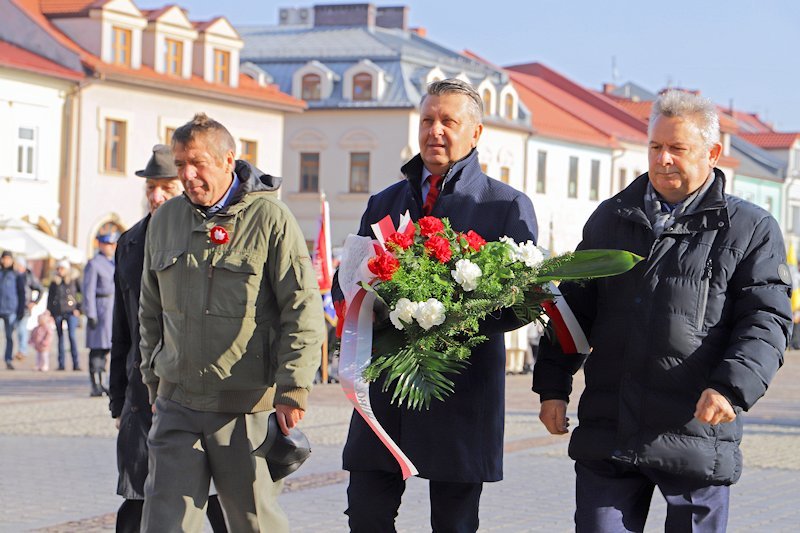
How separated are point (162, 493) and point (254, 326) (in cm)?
71

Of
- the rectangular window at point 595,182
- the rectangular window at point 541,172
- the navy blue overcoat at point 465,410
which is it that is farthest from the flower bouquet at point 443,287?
the rectangular window at point 595,182

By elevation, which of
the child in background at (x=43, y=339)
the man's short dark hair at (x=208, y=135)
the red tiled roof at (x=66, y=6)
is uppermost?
the red tiled roof at (x=66, y=6)

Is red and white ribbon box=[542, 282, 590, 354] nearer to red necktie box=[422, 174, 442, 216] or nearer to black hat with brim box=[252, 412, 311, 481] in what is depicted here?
red necktie box=[422, 174, 442, 216]

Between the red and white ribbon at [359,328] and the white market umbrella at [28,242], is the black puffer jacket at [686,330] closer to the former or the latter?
the red and white ribbon at [359,328]

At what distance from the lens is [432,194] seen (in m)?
5.62

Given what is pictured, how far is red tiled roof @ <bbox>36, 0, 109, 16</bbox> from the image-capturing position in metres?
45.6

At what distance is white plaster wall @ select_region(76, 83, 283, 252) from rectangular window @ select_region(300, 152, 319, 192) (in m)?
8.65

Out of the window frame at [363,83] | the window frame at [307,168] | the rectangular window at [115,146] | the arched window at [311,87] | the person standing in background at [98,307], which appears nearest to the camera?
the person standing in background at [98,307]

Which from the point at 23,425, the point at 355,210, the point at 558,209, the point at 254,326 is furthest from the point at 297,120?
the point at 254,326

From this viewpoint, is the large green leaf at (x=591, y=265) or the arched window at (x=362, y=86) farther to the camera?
the arched window at (x=362, y=86)

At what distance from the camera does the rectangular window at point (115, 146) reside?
45188mm

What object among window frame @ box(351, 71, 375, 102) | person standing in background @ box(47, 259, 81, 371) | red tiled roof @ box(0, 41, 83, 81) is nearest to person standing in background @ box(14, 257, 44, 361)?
person standing in background @ box(47, 259, 81, 371)

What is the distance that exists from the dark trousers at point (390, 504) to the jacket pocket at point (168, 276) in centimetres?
95

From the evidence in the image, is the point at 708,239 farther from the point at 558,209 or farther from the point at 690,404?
the point at 558,209
